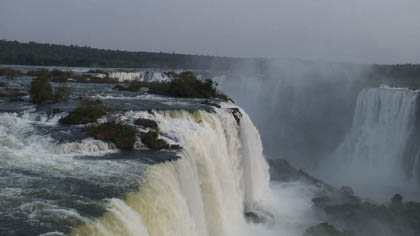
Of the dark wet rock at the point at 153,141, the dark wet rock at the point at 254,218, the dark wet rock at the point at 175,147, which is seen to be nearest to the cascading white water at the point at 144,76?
the dark wet rock at the point at 254,218

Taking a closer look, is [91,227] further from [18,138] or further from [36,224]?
[18,138]

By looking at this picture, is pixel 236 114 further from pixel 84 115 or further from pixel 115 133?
pixel 115 133

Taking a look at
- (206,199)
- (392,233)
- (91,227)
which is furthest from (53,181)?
(392,233)

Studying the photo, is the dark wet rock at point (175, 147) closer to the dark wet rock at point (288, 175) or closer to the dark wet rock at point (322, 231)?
the dark wet rock at point (322, 231)

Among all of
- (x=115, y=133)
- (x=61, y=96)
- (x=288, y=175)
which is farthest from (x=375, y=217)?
(x=61, y=96)

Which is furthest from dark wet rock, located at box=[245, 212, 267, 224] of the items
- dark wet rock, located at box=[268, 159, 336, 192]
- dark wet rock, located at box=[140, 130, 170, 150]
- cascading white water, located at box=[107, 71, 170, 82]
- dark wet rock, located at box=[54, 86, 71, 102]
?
cascading white water, located at box=[107, 71, 170, 82]

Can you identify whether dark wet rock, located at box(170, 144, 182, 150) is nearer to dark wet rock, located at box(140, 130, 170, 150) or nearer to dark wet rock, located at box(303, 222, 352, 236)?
dark wet rock, located at box(140, 130, 170, 150)
